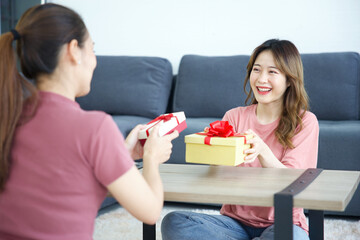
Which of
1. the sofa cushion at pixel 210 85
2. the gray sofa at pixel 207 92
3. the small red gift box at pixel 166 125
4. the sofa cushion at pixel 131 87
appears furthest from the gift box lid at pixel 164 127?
the sofa cushion at pixel 131 87

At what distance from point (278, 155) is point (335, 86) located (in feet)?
5.21

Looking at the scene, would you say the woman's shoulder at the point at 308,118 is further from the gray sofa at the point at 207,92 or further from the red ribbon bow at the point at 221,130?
the gray sofa at the point at 207,92

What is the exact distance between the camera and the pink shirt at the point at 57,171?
97 centimetres

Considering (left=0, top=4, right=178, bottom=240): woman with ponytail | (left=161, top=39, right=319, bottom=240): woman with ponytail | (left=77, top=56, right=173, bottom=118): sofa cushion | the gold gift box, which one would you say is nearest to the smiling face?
(left=161, top=39, right=319, bottom=240): woman with ponytail

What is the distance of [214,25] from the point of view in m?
3.71

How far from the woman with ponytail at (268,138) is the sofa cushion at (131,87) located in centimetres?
160

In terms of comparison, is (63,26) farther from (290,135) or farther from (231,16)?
(231,16)

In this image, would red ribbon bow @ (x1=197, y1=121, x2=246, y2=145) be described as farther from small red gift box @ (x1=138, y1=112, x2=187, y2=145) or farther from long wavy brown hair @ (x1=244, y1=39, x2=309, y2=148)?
long wavy brown hair @ (x1=244, y1=39, x2=309, y2=148)

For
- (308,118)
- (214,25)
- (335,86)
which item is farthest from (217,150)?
(214,25)

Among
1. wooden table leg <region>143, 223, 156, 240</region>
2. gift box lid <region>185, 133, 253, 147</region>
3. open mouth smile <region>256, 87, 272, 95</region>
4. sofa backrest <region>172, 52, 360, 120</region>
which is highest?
open mouth smile <region>256, 87, 272, 95</region>

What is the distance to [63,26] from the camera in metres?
1.03

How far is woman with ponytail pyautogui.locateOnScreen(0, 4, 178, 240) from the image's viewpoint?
97 cm

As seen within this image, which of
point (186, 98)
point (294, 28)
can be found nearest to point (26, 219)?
point (186, 98)

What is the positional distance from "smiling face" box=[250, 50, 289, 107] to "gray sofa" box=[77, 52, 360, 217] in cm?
95
